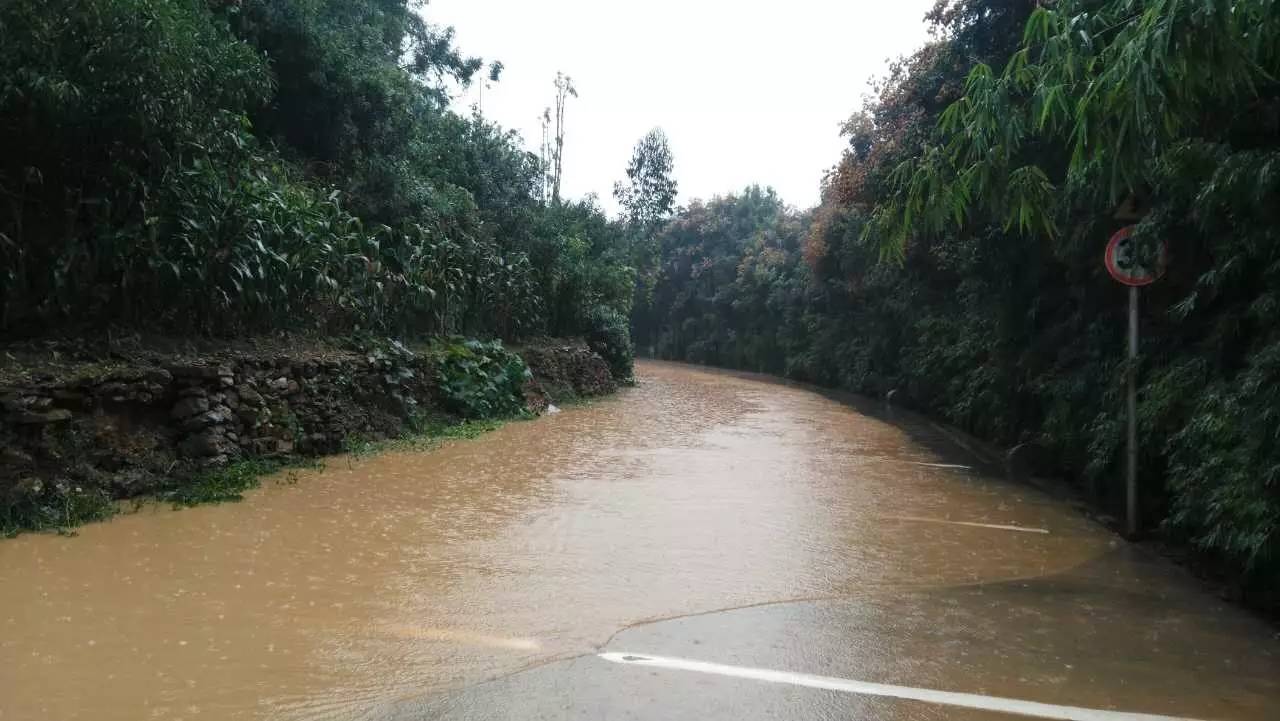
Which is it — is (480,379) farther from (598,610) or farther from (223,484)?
(598,610)

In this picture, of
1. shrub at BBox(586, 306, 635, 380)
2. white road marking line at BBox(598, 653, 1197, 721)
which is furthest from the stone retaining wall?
shrub at BBox(586, 306, 635, 380)

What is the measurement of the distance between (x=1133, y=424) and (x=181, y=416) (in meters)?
8.05

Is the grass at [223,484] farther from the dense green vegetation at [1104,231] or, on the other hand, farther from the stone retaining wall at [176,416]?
the dense green vegetation at [1104,231]

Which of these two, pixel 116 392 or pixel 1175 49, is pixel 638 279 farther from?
pixel 1175 49

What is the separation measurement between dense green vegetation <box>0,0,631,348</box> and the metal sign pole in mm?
8150

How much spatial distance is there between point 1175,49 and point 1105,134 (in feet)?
1.98

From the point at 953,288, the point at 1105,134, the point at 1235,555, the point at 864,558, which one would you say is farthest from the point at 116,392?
the point at 953,288

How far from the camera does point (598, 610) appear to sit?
15.1 ft

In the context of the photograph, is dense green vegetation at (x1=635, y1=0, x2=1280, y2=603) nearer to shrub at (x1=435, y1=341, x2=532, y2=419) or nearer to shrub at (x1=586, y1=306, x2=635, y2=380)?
shrub at (x1=435, y1=341, x2=532, y2=419)

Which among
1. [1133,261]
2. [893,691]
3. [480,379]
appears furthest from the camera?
[480,379]

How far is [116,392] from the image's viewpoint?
690 cm

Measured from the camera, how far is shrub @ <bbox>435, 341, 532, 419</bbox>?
12.9 meters

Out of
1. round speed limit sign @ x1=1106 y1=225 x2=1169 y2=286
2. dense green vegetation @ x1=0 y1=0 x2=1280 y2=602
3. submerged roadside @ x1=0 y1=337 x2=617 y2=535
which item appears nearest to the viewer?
dense green vegetation @ x1=0 y1=0 x2=1280 y2=602

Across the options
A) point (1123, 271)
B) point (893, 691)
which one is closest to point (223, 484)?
point (893, 691)
